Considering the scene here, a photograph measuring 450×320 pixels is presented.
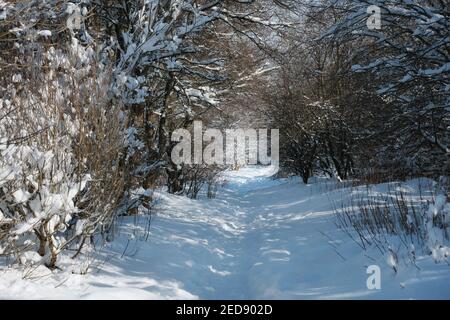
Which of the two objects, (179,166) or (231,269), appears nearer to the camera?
(231,269)

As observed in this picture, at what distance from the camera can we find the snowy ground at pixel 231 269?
3.33 m

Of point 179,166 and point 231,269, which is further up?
point 179,166

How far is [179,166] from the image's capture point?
1020 cm

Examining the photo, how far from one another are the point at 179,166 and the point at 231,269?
5.63 metres

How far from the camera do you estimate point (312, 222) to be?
6.70 m

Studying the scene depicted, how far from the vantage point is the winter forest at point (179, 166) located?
3.48 m

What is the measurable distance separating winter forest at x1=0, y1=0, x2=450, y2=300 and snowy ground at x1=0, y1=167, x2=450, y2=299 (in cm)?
3

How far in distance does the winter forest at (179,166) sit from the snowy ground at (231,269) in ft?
0.08

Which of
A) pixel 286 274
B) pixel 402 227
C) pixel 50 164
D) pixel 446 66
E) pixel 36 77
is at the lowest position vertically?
pixel 286 274

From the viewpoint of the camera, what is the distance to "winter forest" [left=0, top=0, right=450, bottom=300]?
348cm

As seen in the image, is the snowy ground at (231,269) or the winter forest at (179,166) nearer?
the snowy ground at (231,269)
